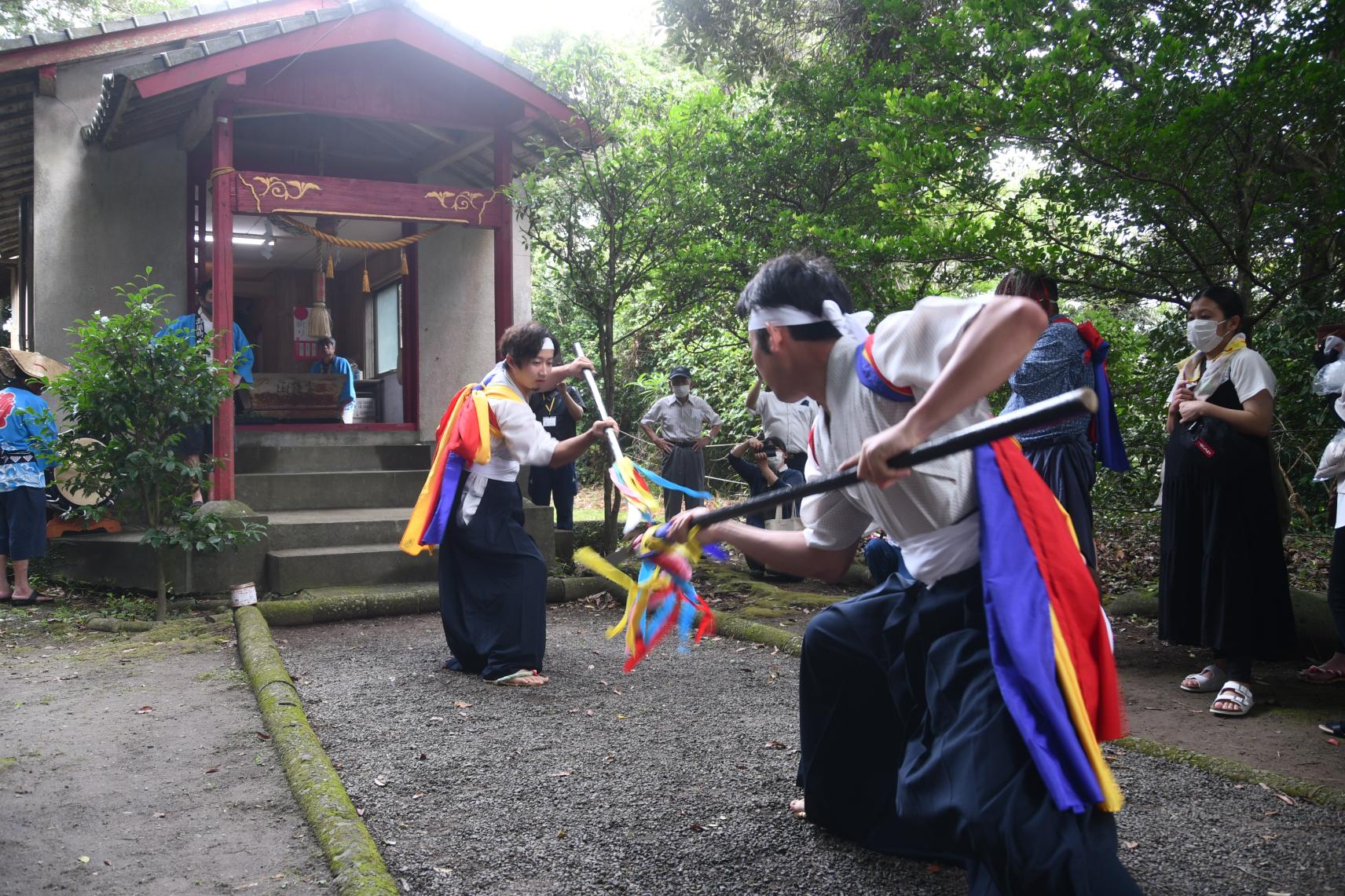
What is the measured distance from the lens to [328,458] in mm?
10859

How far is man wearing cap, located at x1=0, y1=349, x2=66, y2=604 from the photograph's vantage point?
8.00 metres

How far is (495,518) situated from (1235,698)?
3.95m

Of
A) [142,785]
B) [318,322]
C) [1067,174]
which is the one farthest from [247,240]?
[142,785]

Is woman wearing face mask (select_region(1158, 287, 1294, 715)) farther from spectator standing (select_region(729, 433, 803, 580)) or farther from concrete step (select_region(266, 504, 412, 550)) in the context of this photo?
concrete step (select_region(266, 504, 412, 550))

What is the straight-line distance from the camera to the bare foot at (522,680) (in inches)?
229

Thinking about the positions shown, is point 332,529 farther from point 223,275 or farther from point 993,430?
point 993,430

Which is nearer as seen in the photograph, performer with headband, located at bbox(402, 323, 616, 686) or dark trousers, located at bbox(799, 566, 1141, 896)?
dark trousers, located at bbox(799, 566, 1141, 896)

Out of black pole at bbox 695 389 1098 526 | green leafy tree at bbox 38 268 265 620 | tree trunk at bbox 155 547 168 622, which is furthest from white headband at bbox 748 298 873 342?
tree trunk at bbox 155 547 168 622

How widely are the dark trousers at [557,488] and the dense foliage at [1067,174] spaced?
56.3 inches

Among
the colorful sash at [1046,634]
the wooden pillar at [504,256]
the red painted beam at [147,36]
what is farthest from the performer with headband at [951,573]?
the red painted beam at [147,36]

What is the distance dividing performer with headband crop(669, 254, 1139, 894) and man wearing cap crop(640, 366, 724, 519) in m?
7.45

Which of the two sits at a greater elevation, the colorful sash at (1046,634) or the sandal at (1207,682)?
the colorful sash at (1046,634)

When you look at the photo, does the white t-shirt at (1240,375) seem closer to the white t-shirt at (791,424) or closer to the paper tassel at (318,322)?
the white t-shirt at (791,424)

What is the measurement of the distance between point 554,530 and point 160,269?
Answer: 5.14 m
